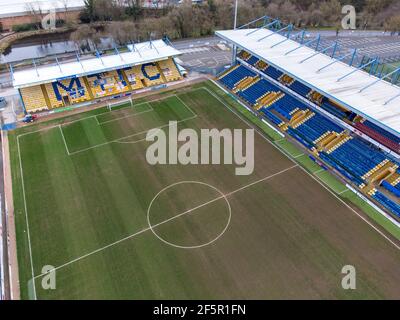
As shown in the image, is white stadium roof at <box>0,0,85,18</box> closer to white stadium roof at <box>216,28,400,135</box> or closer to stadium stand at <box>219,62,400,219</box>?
white stadium roof at <box>216,28,400,135</box>

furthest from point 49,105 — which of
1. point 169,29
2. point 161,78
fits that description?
point 169,29

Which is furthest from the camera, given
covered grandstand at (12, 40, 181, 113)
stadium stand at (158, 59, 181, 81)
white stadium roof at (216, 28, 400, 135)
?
stadium stand at (158, 59, 181, 81)

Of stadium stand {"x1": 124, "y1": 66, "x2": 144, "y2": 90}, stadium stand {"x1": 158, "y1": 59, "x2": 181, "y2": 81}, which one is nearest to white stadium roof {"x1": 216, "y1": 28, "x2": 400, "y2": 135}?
stadium stand {"x1": 158, "y1": 59, "x2": 181, "y2": 81}

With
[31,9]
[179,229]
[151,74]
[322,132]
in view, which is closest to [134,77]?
[151,74]

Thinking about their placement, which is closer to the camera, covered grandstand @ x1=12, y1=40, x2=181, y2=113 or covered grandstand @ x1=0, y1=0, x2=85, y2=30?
covered grandstand @ x1=12, y1=40, x2=181, y2=113

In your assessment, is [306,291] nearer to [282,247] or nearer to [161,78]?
[282,247]

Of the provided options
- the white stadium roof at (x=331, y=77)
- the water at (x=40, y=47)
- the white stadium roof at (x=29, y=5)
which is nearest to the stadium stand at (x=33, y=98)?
the water at (x=40, y=47)

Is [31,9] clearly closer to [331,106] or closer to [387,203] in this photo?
[331,106]

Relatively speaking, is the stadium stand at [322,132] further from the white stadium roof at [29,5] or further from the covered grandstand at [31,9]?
the white stadium roof at [29,5]
